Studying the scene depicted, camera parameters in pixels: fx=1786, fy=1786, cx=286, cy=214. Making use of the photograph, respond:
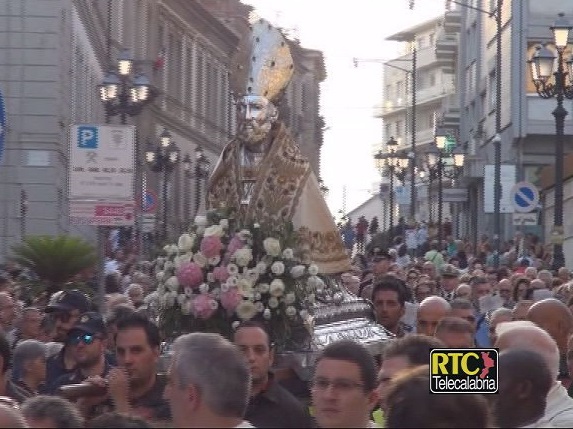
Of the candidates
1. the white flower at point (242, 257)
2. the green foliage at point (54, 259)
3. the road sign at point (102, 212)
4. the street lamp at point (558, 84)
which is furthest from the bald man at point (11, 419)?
the street lamp at point (558, 84)

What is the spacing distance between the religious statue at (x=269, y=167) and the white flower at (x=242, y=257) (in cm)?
174

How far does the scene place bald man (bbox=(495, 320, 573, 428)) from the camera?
7.11 m

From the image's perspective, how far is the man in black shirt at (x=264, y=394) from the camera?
26.3ft

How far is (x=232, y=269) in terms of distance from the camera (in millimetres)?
11102

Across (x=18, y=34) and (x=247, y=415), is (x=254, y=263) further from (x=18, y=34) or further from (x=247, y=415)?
(x=18, y=34)

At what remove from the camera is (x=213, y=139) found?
73.9 meters

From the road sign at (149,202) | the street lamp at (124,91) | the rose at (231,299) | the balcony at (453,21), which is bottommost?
the rose at (231,299)

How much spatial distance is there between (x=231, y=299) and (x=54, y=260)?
629 cm

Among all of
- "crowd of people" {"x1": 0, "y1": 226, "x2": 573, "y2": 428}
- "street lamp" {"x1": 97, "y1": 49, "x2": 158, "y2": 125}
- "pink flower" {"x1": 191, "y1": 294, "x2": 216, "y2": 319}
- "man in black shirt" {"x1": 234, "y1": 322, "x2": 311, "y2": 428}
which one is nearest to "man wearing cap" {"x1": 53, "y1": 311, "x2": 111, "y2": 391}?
"crowd of people" {"x1": 0, "y1": 226, "x2": 573, "y2": 428}

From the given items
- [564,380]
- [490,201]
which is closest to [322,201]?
[564,380]

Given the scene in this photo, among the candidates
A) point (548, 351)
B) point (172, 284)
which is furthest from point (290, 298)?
point (548, 351)

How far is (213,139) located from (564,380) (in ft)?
209

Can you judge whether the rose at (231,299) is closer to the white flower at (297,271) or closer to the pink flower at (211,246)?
the pink flower at (211,246)

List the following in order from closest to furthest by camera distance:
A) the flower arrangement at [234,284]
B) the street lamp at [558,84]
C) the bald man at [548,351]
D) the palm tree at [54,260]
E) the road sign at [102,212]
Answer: the bald man at [548,351] → the flower arrangement at [234,284] → the palm tree at [54,260] → the road sign at [102,212] → the street lamp at [558,84]
